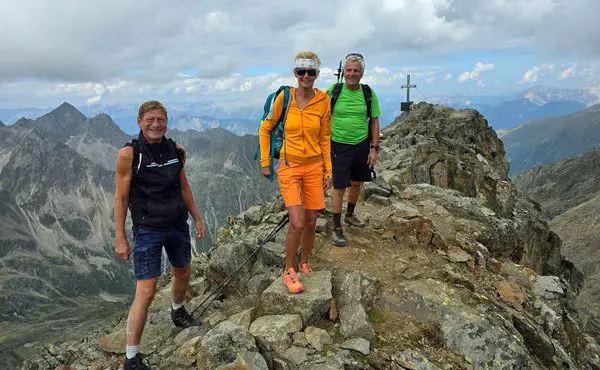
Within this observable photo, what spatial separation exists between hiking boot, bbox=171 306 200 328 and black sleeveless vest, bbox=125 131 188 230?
2776 mm

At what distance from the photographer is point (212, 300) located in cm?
1148

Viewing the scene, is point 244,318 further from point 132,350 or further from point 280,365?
point 132,350

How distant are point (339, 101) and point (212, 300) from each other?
6575mm

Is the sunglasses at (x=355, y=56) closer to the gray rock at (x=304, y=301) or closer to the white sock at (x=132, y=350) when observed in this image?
the gray rock at (x=304, y=301)

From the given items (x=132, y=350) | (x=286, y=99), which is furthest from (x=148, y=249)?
(x=286, y=99)

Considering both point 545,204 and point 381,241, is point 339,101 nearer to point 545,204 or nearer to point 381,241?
point 381,241

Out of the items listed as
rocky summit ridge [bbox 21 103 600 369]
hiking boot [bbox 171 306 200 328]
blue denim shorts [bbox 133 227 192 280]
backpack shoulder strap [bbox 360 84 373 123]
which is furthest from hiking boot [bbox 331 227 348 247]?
blue denim shorts [bbox 133 227 192 280]

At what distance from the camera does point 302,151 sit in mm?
9750

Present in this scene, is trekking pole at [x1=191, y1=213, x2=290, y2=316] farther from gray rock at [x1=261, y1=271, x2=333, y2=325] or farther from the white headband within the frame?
the white headband

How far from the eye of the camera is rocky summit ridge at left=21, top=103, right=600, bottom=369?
8.45 metres

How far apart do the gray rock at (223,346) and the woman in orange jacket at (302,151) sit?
5.55ft

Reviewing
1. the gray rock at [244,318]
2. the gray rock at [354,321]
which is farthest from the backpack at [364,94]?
the gray rock at [244,318]

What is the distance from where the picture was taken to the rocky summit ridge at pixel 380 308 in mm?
8445

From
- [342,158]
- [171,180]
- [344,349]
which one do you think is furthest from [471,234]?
[171,180]
